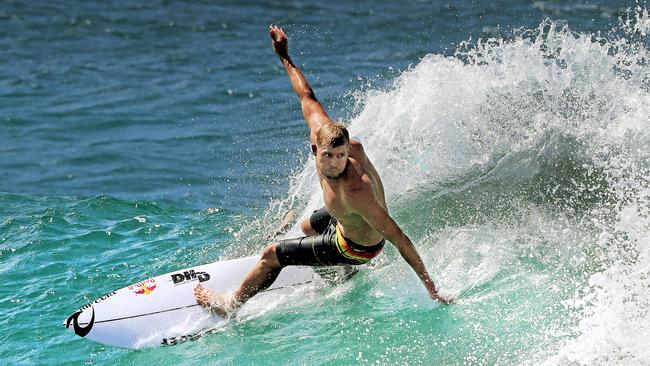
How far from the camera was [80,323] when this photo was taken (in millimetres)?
7301

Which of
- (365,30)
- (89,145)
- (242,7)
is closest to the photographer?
(89,145)

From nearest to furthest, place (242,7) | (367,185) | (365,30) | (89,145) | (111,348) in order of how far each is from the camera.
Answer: (367,185)
(111,348)
(89,145)
(365,30)
(242,7)

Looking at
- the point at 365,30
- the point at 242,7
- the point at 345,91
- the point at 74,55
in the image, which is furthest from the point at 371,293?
the point at 242,7

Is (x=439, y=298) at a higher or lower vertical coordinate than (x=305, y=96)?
lower

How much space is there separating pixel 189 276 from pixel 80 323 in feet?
3.15

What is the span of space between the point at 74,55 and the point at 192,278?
11.5 meters

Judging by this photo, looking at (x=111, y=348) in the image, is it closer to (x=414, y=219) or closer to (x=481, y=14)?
(x=414, y=219)

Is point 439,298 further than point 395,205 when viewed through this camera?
No

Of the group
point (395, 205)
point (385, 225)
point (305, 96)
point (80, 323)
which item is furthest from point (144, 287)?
point (395, 205)

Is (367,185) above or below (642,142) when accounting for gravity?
above

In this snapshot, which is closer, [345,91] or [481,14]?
[345,91]

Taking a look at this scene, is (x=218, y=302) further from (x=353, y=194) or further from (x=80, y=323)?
(x=353, y=194)

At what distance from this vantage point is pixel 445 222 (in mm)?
8766

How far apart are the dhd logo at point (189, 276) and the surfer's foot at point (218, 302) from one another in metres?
0.21
